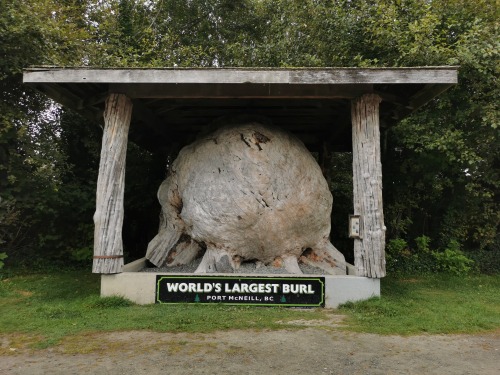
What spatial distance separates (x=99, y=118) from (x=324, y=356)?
6.02 m

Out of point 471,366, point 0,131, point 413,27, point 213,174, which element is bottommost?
point 471,366

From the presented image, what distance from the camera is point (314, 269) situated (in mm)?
7062

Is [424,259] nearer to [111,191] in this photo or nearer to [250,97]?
[250,97]

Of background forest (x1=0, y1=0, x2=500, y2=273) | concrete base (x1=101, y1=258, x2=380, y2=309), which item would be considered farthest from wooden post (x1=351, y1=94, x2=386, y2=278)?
background forest (x1=0, y1=0, x2=500, y2=273)

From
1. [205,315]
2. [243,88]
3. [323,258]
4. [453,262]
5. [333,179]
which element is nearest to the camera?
[205,315]

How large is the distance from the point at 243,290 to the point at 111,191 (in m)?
2.47

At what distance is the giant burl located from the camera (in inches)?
256

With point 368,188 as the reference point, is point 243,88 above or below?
above

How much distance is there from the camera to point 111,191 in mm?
6051

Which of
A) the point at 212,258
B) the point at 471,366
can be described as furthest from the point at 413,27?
the point at 471,366

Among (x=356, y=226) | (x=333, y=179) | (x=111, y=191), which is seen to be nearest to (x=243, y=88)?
→ (x=111, y=191)

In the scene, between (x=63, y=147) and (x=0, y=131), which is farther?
(x=63, y=147)

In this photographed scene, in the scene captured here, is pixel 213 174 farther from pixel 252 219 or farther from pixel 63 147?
pixel 63 147

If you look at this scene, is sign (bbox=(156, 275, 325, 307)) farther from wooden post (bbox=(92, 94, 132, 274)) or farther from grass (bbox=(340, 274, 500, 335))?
wooden post (bbox=(92, 94, 132, 274))
